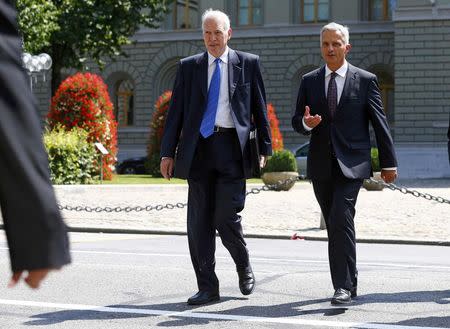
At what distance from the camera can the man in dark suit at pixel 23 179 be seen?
2.27 metres

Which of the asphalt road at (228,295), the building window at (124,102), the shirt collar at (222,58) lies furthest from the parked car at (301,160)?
the shirt collar at (222,58)

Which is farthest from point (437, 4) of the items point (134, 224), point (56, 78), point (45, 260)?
point (45, 260)

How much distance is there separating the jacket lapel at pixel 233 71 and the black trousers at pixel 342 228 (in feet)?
2.80

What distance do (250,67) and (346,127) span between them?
786mm

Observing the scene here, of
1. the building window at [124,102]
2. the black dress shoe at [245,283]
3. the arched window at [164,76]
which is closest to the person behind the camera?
the black dress shoe at [245,283]

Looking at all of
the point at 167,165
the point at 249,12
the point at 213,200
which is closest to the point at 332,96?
the point at 213,200

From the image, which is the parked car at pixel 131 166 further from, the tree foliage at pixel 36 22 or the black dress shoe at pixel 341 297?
the black dress shoe at pixel 341 297

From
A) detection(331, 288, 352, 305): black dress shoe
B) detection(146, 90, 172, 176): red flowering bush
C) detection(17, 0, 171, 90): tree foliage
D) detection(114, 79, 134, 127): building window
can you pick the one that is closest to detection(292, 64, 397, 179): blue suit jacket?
detection(331, 288, 352, 305): black dress shoe

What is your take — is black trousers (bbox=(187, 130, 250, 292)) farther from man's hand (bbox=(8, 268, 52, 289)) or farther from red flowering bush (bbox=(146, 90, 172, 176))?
red flowering bush (bbox=(146, 90, 172, 176))

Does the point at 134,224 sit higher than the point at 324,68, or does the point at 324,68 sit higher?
the point at 324,68

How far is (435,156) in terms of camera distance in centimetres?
4075

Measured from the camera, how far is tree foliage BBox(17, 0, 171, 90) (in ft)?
112

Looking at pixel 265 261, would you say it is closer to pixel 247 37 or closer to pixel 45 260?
pixel 45 260

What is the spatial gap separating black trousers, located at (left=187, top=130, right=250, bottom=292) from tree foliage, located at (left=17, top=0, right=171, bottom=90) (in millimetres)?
26303
